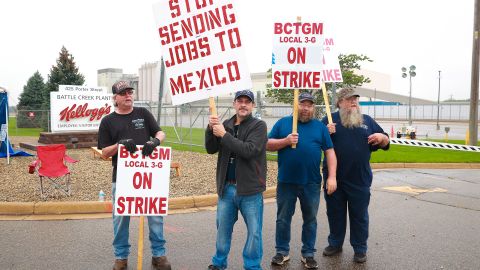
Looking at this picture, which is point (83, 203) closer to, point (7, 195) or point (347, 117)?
point (7, 195)

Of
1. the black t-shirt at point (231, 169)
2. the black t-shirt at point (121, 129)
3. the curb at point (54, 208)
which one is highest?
the black t-shirt at point (121, 129)

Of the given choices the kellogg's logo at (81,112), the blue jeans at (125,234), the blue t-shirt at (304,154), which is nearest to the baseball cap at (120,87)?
the blue jeans at (125,234)

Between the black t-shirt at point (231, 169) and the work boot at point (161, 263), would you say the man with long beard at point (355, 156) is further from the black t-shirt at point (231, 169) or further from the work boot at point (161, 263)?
the work boot at point (161, 263)

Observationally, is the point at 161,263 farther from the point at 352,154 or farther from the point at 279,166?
the point at 352,154

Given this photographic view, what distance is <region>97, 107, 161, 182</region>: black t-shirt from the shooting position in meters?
4.72

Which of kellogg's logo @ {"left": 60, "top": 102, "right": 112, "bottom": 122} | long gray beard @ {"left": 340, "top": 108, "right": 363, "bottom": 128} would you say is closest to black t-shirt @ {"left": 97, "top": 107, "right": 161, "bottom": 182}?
long gray beard @ {"left": 340, "top": 108, "right": 363, "bottom": 128}

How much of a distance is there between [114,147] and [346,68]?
13.7 m

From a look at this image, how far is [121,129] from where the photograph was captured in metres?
4.72

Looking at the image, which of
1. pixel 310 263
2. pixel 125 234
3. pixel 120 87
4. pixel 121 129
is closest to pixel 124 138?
pixel 121 129

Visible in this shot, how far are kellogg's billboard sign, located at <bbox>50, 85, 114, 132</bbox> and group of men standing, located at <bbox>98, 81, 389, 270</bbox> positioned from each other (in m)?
14.1

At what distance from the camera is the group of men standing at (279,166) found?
170 inches

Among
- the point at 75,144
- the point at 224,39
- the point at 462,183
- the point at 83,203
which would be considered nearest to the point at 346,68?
the point at 462,183

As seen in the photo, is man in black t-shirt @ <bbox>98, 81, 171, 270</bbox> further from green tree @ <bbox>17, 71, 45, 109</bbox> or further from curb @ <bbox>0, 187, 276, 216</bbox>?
green tree @ <bbox>17, 71, 45, 109</bbox>

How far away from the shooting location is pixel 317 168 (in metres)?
4.91
